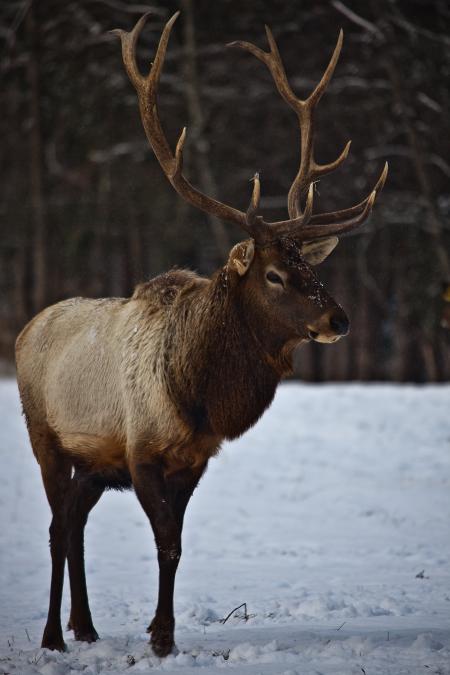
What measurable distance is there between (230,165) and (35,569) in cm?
1102

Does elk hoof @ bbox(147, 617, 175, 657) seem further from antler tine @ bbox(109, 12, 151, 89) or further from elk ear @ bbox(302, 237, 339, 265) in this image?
antler tine @ bbox(109, 12, 151, 89)

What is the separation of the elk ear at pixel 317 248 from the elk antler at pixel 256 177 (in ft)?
0.36

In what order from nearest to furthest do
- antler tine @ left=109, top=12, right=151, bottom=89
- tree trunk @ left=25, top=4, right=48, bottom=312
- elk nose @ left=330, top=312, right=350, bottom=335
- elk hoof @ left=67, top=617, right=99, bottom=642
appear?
1. elk nose @ left=330, top=312, right=350, bottom=335
2. elk hoof @ left=67, top=617, right=99, bottom=642
3. antler tine @ left=109, top=12, right=151, bottom=89
4. tree trunk @ left=25, top=4, right=48, bottom=312

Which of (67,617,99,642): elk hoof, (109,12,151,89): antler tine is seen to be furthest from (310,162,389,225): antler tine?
(67,617,99,642): elk hoof

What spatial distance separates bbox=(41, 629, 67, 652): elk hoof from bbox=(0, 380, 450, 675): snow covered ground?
10 cm

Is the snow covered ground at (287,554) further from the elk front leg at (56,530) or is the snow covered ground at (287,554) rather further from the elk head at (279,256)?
the elk head at (279,256)

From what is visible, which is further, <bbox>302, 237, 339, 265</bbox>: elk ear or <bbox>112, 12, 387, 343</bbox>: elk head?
<bbox>302, 237, 339, 265</bbox>: elk ear

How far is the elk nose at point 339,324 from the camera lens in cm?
495

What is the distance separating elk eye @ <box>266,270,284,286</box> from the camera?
17.1 ft

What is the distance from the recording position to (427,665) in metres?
4.46

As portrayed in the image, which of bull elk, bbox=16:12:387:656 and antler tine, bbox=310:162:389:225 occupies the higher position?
antler tine, bbox=310:162:389:225

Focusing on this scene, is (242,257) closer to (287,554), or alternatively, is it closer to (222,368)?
(222,368)

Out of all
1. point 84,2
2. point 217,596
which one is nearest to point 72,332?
point 217,596

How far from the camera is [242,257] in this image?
533 centimetres
